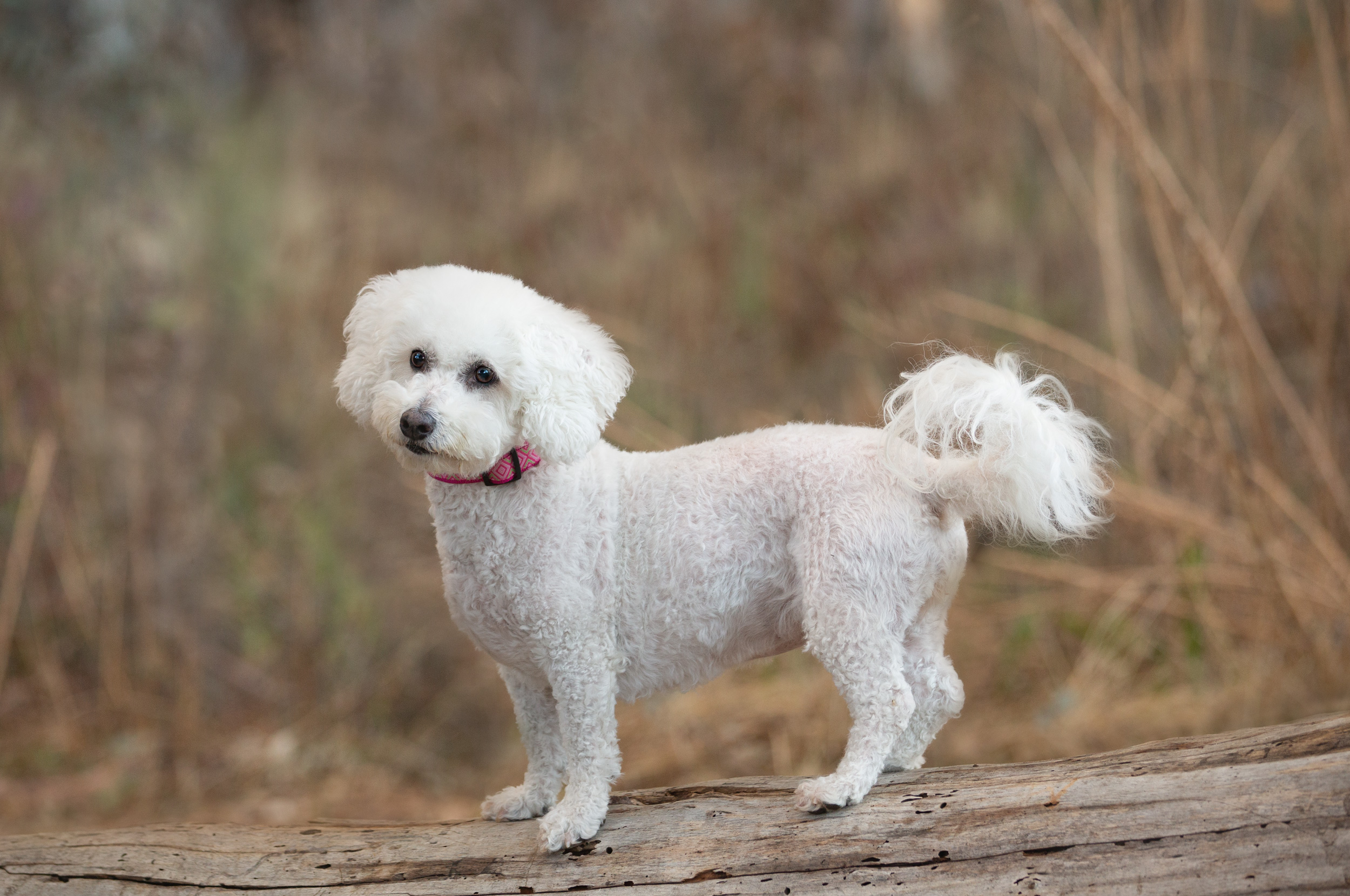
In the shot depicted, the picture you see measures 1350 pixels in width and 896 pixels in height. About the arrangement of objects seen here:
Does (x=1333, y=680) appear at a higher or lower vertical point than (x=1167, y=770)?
higher

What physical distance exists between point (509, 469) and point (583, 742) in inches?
18.2

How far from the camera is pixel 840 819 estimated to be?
164 centimetres

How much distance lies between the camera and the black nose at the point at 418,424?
1.49 metres

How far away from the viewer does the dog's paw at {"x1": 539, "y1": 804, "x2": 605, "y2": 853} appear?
66.3 inches

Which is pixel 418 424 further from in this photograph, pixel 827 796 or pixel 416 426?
pixel 827 796

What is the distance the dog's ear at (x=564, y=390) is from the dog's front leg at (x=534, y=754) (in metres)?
0.48

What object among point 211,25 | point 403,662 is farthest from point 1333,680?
point 211,25

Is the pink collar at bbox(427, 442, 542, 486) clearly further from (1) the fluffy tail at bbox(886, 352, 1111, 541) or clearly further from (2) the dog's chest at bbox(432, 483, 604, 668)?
(1) the fluffy tail at bbox(886, 352, 1111, 541)

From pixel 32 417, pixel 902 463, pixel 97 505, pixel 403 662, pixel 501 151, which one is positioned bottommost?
pixel 902 463

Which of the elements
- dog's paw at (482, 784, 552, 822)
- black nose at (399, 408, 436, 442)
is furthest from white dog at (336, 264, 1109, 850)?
dog's paw at (482, 784, 552, 822)

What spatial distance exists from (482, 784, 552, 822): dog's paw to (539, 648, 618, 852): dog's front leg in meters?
0.20

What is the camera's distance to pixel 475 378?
1601mm

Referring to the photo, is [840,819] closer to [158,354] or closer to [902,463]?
[902,463]

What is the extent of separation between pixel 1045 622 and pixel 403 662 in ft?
7.05
